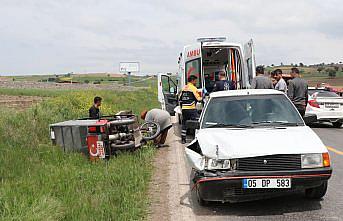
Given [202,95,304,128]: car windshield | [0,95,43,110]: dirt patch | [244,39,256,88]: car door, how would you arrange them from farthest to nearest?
[0,95,43,110]: dirt patch → [244,39,256,88]: car door → [202,95,304,128]: car windshield

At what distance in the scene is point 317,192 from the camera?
18.4 feet

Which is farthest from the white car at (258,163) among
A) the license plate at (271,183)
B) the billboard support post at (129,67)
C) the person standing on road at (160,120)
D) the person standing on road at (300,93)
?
the billboard support post at (129,67)

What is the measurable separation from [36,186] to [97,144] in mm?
2361

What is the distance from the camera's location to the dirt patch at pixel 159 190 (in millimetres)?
5438

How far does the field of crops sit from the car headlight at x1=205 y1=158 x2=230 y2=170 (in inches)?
42.2

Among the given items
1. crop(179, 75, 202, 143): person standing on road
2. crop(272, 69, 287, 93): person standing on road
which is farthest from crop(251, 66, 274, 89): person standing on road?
crop(179, 75, 202, 143): person standing on road

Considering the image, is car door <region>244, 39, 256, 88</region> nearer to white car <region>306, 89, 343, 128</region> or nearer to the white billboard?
white car <region>306, 89, 343, 128</region>

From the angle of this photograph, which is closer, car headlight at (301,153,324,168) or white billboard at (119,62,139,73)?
car headlight at (301,153,324,168)

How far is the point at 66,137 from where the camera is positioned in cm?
918

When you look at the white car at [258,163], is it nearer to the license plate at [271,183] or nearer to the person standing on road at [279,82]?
the license plate at [271,183]

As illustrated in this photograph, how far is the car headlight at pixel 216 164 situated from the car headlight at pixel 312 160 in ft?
3.11

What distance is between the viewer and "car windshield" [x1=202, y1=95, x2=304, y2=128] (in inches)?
246

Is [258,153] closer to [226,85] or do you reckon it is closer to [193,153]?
[193,153]

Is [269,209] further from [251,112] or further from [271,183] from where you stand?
[251,112]
